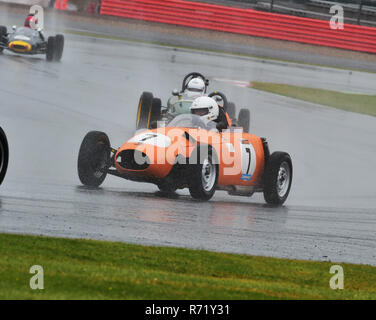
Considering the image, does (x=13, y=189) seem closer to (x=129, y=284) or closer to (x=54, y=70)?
(x=129, y=284)

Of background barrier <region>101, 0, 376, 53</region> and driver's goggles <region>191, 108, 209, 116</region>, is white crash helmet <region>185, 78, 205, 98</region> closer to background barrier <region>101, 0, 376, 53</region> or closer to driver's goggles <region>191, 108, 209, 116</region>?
driver's goggles <region>191, 108, 209, 116</region>

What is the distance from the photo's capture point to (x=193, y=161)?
38.9 ft

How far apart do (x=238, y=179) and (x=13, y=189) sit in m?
3.27

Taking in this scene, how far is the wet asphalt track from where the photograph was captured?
9.65 m

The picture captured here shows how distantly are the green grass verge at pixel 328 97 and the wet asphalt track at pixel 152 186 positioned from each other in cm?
117

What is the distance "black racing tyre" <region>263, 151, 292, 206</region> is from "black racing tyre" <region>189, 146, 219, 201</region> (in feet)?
3.33

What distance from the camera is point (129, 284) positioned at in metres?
6.63

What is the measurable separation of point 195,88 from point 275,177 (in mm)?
4364

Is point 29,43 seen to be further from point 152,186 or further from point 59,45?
point 152,186

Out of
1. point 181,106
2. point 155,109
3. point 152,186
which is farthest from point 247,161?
point 155,109

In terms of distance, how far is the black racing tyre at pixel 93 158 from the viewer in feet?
40.0

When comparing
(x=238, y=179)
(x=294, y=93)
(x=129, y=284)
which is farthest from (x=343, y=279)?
(x=294, y=93)

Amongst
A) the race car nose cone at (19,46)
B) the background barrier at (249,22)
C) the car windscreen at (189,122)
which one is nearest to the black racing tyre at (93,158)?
the car windscreen at (189,122)

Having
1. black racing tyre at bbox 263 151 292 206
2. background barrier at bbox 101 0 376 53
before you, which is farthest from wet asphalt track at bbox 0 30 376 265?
background barrier at bbox 101 0 376 53
